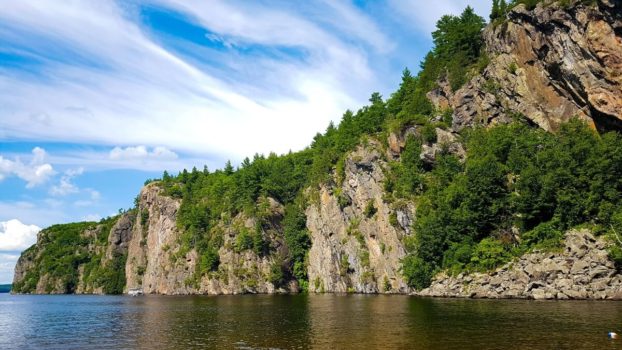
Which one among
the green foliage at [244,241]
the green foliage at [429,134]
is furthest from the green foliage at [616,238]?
the green foliage at [244,241]

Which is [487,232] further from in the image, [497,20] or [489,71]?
[497,20]

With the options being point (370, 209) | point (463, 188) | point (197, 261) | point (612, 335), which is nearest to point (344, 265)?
point (370, 209)

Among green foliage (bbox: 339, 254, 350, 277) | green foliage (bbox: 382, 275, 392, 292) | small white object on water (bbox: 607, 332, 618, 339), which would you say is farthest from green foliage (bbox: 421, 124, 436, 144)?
small white object on water (bbox: 607, 332, 618, 339)

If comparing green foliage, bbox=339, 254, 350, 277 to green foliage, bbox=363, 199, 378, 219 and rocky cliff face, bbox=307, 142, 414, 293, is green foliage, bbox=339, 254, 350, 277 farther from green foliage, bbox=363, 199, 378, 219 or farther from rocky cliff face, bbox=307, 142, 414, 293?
green foliage, bbox=363, 199, 378, 219

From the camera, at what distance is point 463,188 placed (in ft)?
292

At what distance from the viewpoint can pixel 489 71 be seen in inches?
3952

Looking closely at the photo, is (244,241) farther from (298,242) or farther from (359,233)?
(359,233)

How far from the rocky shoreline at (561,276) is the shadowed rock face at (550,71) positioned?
2187 centimetres

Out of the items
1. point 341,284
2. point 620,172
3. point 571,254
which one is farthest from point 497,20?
point 341,284

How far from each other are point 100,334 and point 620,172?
69.6 meters

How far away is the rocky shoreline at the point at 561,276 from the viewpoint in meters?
63.2

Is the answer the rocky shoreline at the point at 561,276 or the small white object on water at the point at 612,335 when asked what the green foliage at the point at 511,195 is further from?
the small white object on water at the point at 612,335

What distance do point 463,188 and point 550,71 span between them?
24.2 meters

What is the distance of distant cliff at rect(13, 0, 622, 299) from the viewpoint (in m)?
72.2
